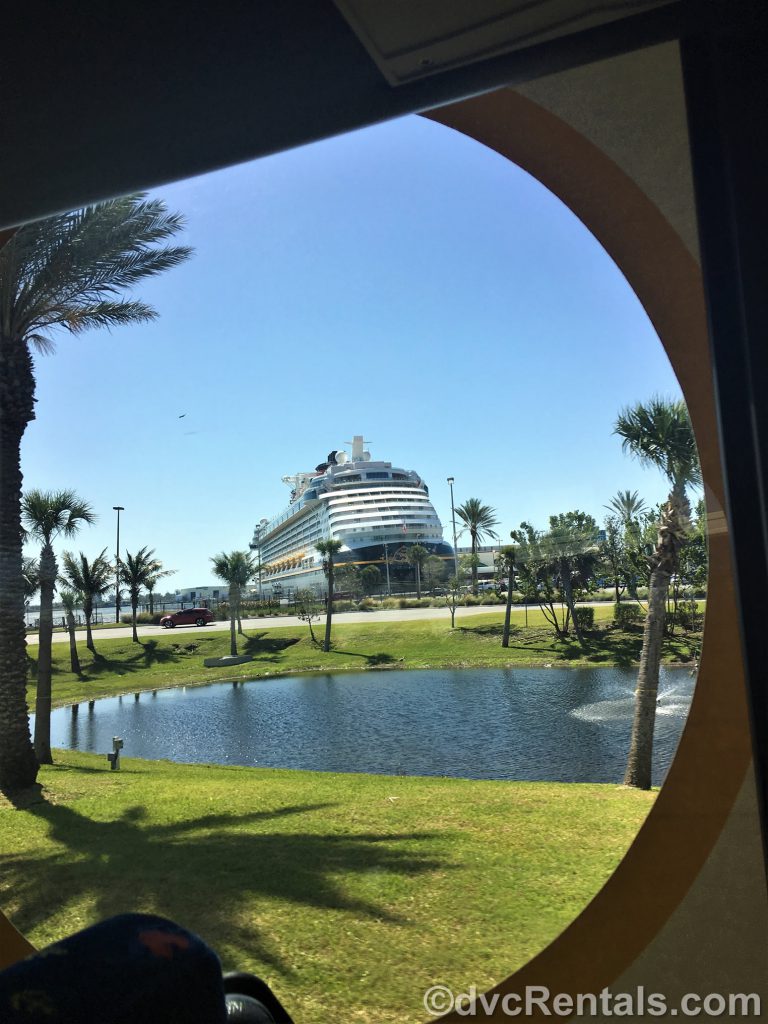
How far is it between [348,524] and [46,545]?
2163 mm

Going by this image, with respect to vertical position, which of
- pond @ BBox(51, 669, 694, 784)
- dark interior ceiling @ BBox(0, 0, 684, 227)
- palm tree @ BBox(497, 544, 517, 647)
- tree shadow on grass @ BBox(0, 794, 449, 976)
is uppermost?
dark interior ceiling @ BBox(0, 0, 684, 227)

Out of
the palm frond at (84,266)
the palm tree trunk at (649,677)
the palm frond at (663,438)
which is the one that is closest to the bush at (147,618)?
the palm frond at (84,266)

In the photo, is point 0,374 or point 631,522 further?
point 0,374

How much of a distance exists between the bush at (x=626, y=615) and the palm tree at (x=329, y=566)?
1.79m

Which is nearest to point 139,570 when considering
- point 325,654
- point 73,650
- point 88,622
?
point 88,622

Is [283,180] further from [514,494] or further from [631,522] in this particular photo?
[631,522]

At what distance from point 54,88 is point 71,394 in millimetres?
2949

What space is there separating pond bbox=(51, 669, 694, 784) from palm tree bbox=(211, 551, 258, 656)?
1.74 ft

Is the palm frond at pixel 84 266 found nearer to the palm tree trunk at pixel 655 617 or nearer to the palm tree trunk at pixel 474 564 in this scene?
the palm tree trunk at pixel 474 564

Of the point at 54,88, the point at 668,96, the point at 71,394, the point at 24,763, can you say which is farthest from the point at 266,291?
the point at 24,763

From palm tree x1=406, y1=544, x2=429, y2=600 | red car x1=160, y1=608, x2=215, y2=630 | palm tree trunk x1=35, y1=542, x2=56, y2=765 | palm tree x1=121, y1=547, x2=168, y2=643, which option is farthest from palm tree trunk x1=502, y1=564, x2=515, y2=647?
palm tree trunk x1=35, y1=542, x2=56, y2=765

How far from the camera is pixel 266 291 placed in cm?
347

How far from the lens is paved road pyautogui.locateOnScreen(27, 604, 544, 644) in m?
3.79

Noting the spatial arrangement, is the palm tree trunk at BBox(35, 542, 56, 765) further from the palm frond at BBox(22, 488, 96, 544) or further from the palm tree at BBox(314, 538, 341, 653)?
the palm tree at BBox(314, 538, 341, 653)
